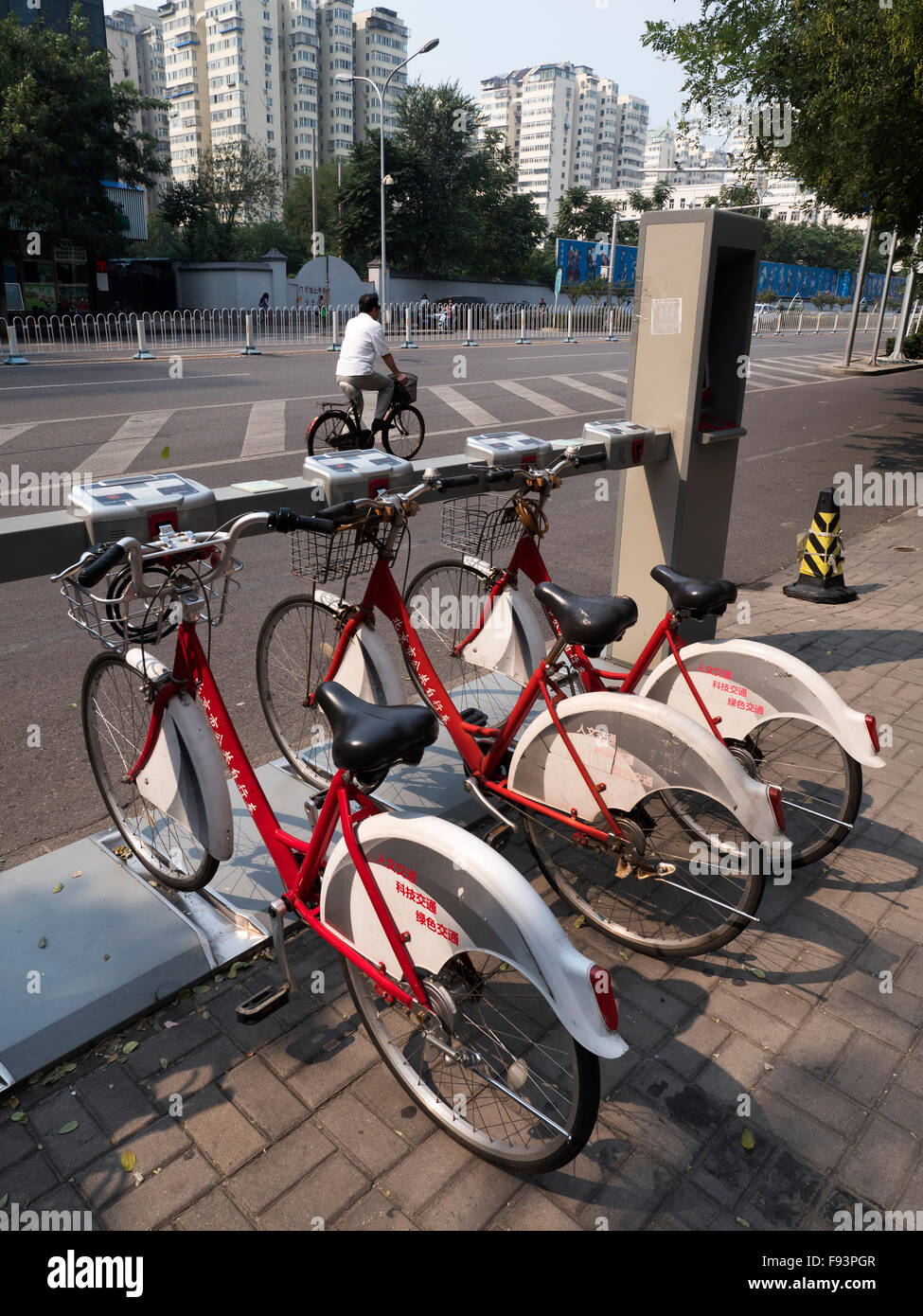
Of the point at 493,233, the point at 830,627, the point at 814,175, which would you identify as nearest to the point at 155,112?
the point at 493,233

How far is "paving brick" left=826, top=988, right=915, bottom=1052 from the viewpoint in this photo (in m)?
→ 2.67

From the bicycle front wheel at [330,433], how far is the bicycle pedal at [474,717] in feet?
24.5

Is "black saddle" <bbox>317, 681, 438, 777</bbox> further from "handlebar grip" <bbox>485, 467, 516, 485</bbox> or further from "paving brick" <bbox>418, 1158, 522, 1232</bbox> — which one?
"handlebar grip" <bbox>485, 467, 516, 485</bbox>

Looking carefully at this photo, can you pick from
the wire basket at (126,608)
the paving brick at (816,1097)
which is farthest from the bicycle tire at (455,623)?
the paving brick at (816,1097)

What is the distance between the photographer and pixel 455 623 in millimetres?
4250

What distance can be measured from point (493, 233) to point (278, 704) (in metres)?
59.3

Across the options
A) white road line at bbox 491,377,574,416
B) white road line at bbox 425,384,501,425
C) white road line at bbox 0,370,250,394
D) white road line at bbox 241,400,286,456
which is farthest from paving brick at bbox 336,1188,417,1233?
white road line at bbox 0,370,250,394

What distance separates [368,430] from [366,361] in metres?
0.86

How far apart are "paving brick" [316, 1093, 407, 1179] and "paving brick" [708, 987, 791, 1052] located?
1.02 meters

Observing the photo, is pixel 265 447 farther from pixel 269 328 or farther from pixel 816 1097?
pixel 269 328

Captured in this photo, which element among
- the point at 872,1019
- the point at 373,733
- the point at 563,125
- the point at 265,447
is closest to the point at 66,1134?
the point at 373,733

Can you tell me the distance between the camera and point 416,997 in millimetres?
2254

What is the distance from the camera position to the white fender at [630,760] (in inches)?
108
